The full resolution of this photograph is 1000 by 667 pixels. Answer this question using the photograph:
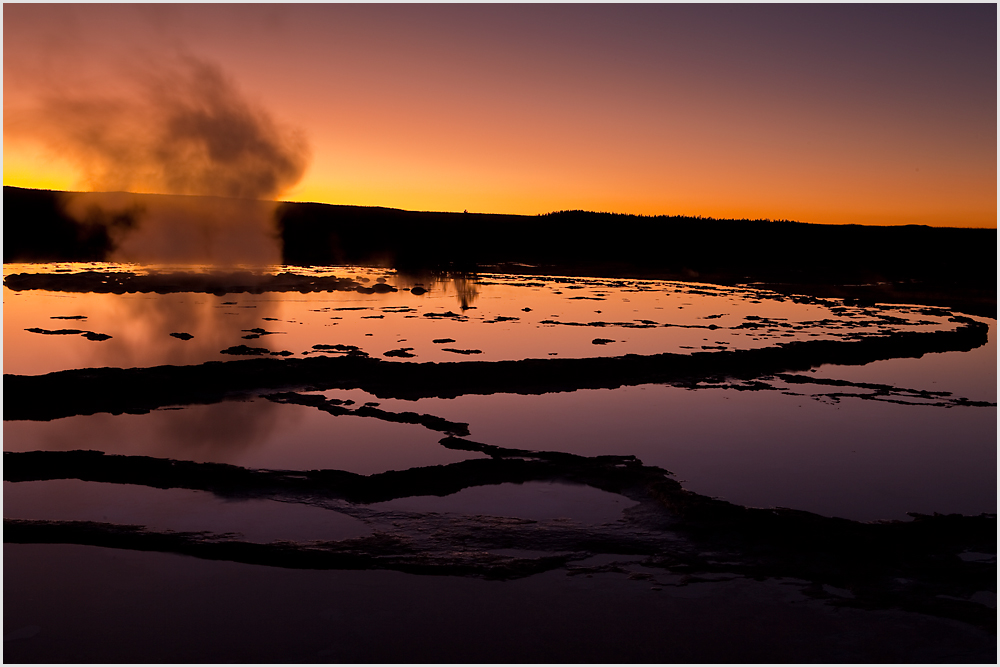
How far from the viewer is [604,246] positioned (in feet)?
132

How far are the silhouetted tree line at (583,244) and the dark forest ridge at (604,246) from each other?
8cm

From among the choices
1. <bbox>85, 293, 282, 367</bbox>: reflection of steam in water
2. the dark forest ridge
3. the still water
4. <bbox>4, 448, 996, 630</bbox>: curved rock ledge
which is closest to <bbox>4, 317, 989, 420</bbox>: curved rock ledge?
the still water

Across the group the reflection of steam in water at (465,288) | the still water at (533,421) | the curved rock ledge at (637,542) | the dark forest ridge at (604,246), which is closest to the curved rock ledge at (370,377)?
the still water at (533,421)

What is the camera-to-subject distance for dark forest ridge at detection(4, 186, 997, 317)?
→ 76.7 feet

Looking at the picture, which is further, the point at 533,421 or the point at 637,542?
the point at 533,421

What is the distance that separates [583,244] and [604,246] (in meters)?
2.21


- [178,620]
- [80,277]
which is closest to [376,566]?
[178,620]

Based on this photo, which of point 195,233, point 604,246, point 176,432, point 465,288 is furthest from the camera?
point 604,246

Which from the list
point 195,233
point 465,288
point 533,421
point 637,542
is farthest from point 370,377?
point 195,233

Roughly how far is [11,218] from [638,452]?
131ft

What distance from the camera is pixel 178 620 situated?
303cm

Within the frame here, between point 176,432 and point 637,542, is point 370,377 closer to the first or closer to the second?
point 176,432

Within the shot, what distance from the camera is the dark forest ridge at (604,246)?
23391 mm

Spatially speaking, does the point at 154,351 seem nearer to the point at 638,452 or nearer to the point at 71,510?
the point at 71,510
